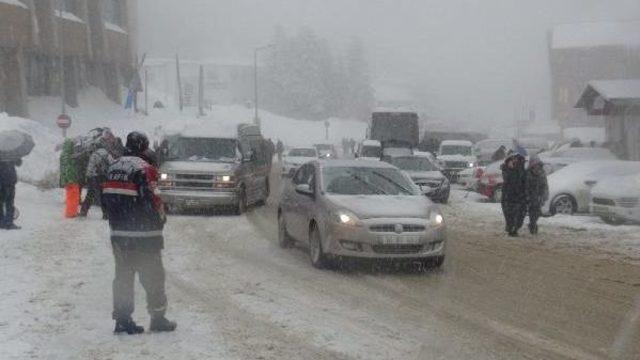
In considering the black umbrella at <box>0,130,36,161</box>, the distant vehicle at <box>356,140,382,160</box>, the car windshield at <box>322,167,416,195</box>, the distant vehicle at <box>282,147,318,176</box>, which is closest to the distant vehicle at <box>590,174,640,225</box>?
the car windshield at <box>322,167,416,195</box>

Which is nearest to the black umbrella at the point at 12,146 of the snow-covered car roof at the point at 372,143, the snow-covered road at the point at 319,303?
the snow-covered road at the point at 319,303

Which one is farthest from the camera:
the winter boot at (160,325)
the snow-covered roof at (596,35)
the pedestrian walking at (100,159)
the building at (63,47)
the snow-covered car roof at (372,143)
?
the snow-covered roof at (596,35)

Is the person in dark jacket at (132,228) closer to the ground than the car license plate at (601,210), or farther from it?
farther from it

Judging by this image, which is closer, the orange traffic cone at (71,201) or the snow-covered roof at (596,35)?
the orange traffic cone at (71,201)

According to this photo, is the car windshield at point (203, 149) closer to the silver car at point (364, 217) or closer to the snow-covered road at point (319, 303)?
the snow-covered road at point (319, 303)

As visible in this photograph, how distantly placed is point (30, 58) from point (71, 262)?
36.6m

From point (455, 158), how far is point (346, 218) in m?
25.4

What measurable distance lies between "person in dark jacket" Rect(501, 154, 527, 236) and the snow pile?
522 inches

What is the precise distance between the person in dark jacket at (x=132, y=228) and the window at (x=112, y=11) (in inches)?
1944

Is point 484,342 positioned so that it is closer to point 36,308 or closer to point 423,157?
point 36,308

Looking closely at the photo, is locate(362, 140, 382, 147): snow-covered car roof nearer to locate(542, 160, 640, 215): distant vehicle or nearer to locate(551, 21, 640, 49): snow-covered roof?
locate(542, 160, 640, 215): distant vehicle

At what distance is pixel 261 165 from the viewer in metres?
22.1

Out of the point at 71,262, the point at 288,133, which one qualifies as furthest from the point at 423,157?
the point at 288,133

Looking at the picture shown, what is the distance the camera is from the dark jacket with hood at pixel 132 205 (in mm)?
7234
